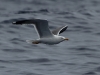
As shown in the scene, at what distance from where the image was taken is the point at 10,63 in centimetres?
1995

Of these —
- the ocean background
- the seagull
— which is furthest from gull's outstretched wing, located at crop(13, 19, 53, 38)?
the ocean background

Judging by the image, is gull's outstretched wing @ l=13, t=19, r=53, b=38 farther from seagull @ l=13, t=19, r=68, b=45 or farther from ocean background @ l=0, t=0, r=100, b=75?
ocean background @ l=0, t=0, r=100, b=75

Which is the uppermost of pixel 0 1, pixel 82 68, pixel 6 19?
pixel 0 1

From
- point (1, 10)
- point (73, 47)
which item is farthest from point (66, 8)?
point (73, 47)

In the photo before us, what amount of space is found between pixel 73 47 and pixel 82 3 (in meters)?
9.04

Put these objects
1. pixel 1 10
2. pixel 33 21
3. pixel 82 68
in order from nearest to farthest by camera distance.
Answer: pixel 33 21, pixel 82 68, pixel 1 10

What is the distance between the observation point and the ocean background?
1967 cm

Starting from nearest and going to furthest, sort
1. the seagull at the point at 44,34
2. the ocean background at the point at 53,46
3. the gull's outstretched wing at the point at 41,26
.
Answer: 1. the gull's outstretched wing at the point at 41,26
2. the seagull at the point at 44,34
3. the ocean background at the point at 53,46

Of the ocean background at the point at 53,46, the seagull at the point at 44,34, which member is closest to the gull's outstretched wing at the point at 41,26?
the seagull at the point at 44,34

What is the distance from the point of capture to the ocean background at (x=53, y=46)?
19.7m

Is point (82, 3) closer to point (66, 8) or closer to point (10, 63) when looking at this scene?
point (66, 8)

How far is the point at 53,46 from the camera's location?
73.2 feet

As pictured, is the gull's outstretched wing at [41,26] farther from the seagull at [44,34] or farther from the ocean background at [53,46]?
the ocean background at [53,46]

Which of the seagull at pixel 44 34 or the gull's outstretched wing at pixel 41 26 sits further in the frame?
the seagull at pixel 44 34
